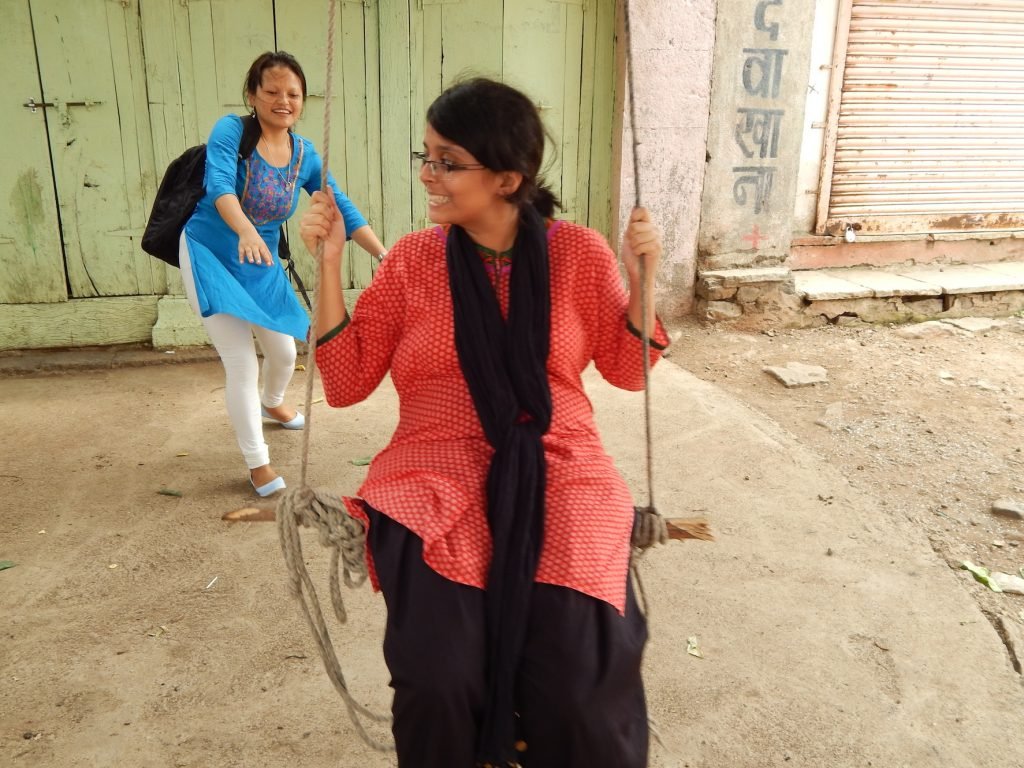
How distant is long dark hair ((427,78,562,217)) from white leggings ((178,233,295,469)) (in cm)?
161

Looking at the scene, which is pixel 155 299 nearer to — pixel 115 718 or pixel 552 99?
pixel 552 99

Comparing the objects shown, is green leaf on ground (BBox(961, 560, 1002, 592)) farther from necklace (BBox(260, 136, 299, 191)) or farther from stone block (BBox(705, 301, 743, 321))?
stone block (BBox(705, 301, 743, 321))

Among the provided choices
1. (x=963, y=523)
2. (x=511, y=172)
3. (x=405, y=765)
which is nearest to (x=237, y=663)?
(x=405, y=765)

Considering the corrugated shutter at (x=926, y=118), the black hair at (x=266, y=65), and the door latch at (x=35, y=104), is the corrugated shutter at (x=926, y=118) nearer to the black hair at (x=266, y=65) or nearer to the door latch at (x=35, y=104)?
the black hair at (x=266, y=65)

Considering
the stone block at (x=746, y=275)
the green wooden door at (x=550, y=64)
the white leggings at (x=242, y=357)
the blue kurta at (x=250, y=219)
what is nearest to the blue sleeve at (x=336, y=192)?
the blue kurta at (x=250, y=219)

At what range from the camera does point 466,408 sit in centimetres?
186

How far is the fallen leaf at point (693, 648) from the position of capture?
8.29 ft

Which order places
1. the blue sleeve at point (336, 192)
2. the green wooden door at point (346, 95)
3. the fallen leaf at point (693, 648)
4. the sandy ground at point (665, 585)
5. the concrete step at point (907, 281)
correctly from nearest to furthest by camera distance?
the sandy ground at point (665, 585)
the fallen leaf at point (693, 648)
the blue sleeve at point (336, 192)
the green wooden door at point (346, 95)
the concrete step at point (907, 281)

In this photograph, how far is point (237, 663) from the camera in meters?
2.45

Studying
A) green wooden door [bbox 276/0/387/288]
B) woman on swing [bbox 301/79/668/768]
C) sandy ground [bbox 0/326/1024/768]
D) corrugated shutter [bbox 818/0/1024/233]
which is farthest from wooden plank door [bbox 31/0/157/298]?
corrugated shutter [bbox 818/0/1024/233]

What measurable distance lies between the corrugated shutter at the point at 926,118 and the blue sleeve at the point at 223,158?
4.66 meters

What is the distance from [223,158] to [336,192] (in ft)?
1.28

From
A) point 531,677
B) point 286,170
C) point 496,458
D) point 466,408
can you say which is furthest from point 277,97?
point 531,677

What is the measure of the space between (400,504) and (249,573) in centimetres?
140
